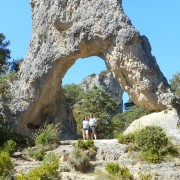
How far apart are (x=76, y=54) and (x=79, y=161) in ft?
→ 30.4

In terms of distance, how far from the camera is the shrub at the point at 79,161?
1405 centimetres

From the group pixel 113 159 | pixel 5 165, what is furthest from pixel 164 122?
pixel 5 165

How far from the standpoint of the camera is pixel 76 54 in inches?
850

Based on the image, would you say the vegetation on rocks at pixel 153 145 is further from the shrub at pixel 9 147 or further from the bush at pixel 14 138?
the bush at pixel 14 138

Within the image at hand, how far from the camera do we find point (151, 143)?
14.8m

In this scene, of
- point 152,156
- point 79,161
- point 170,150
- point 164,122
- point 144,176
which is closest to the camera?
point 144,176

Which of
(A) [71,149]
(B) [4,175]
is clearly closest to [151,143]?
(A) [71,149]

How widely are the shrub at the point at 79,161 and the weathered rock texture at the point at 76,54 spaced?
711cm

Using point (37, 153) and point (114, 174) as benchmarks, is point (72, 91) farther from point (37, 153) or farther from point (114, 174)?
point (114, 174)

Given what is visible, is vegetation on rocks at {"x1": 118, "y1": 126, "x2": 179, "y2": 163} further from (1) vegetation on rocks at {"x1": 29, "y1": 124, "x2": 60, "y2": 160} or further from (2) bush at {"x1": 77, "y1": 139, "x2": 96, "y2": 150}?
(1) vegetation on rocks at {"x1": 29, "y1": 124, "x2": 60, "y2": 160}

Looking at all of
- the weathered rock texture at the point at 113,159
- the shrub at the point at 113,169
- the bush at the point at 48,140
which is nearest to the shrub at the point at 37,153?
the weathered rock texture at the point at 113,159

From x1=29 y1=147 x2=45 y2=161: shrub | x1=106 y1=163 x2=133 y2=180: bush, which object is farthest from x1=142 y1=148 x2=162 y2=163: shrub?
x1=29 y1=147 x2=45 y2=161: shrub

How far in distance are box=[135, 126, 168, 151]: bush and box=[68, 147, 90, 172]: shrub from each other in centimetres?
261

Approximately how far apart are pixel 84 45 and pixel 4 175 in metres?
11.2
